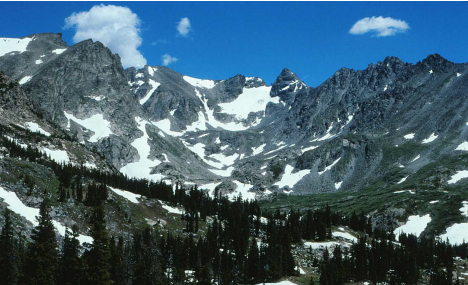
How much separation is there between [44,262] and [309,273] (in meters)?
72.4

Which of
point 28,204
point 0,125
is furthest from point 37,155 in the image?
point 28,204

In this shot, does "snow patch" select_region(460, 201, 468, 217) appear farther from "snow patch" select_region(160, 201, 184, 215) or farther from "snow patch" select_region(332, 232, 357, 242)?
"snow patch" select_region(160, 201, 184, 215)

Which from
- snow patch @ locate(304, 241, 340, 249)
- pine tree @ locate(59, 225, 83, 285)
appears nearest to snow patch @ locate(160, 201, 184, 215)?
snow patch @ locate(304, 241, 340, 249)

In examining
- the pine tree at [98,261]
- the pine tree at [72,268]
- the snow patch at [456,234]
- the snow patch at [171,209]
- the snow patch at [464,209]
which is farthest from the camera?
the snow patch at [464,209]

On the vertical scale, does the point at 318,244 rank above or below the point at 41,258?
above

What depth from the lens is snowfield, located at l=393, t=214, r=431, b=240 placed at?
189 m

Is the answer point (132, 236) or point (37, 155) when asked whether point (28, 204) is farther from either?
point (37, 155)

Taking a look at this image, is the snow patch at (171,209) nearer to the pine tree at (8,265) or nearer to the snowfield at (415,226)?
the pine tree at (8,265)

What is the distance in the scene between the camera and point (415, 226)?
193625mm

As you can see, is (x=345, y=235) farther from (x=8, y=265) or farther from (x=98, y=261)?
(x=98, y=261)

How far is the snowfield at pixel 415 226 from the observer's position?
621 ft

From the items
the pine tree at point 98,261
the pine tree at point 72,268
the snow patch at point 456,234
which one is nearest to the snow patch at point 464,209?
the snow patch at point 456,234

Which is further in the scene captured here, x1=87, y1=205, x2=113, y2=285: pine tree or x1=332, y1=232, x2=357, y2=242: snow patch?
x1=332, y1=232, x2=357, y2=242: snow patch

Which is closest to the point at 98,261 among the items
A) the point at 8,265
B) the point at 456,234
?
the point at 8,265
